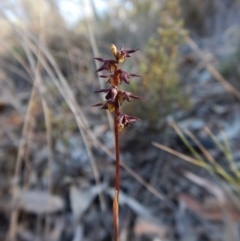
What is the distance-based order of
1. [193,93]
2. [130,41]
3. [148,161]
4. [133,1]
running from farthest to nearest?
[133,1] < [130,41] < [193,93] < [148,161]

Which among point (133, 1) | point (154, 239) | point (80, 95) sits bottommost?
point (154, 239)

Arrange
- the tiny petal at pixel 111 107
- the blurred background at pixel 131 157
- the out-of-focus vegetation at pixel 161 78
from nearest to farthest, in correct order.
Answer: the tiny petal at pixel 111 107 → the blurred background at pixel 131 157 → the out-of-focus vegetation at pixel 161 78

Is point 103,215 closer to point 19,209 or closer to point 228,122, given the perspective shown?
point 19,209

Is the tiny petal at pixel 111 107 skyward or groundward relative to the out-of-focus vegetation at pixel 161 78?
groundward

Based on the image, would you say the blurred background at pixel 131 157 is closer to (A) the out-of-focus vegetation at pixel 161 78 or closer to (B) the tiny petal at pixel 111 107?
(A) the out-of-focus vegetation at pixel 161 78

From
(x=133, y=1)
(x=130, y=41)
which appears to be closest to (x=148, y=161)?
(x=130, y=41)

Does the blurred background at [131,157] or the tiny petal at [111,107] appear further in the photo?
the blurred background at [131,157]

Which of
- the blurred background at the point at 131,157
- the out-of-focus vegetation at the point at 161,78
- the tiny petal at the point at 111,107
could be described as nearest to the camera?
the tiny petal at the point at 111,107

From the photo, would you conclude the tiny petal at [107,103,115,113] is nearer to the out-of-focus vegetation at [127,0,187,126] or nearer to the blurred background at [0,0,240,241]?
the blurred background at [0,0,240,241]

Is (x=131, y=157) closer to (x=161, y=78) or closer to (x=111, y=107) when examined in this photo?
(x=161, y=78)

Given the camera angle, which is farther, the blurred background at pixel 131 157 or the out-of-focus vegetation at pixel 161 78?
the out-of-focus vegetation at pixel 161 78

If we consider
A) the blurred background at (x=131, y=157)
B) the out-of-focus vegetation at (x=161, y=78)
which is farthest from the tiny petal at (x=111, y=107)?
the out-of-focus vegetation at (x=161, y=78)
